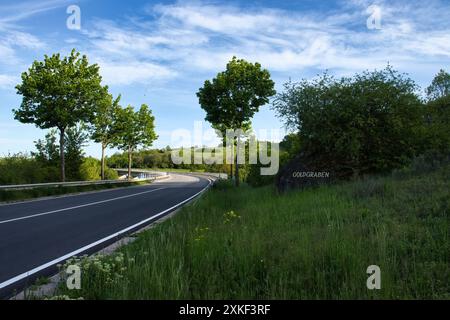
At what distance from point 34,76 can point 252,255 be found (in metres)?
27.9

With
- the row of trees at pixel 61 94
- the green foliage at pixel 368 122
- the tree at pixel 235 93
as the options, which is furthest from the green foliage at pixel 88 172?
the green foliage at pixel 368 122

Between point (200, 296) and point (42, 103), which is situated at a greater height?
point (42, 103)

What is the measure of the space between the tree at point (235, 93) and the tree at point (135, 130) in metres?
18.5

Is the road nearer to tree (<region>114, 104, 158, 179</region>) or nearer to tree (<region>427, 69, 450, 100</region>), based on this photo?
tree (<region>427, 69, 450, 100</region>)

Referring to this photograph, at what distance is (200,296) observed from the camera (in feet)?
13.8

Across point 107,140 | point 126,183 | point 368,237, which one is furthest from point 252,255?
point 107,140

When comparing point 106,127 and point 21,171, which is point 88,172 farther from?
point 21,171

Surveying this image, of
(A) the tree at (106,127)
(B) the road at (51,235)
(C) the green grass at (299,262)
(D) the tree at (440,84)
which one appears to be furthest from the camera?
(A) the tree at (106,127)

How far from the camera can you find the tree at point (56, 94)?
2716 centimetres

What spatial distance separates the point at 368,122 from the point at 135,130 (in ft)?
136

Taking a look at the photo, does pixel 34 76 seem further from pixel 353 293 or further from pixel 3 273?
pixel 353 293

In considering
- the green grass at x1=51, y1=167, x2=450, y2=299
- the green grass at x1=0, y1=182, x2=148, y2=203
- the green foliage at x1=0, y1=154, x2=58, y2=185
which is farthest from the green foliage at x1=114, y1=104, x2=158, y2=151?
the green grass at x1=51, y1=167, x2=450, y2=299

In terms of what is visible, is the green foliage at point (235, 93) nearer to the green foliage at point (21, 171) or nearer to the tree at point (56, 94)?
the tree at point (56, 94)
